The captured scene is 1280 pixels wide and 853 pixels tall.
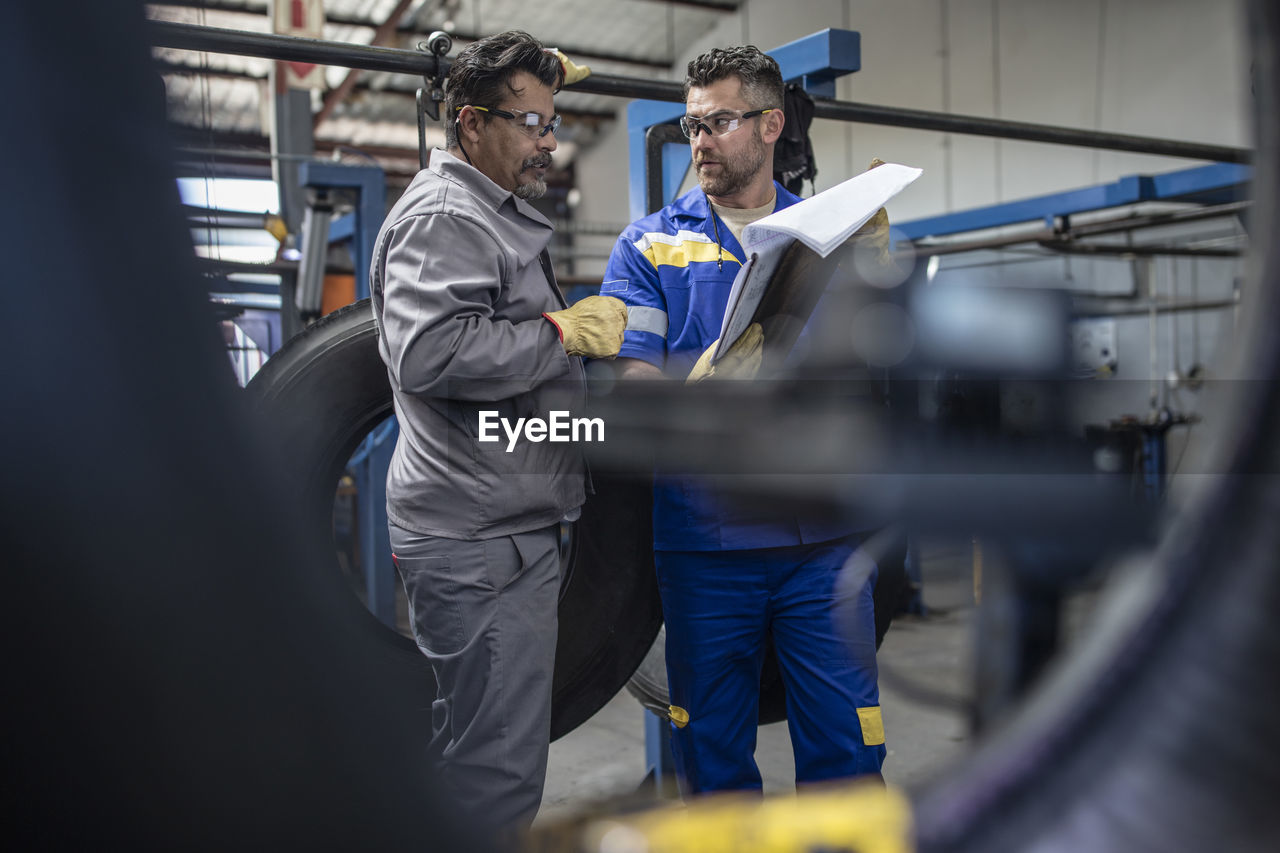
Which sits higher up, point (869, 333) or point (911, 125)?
point (911, 125)

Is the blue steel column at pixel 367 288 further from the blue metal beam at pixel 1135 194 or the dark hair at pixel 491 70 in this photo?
the blue metal beam at pixel 1135 194

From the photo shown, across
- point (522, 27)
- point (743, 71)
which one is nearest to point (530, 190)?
point (743, 71)

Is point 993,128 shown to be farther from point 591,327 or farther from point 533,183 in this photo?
point 591,327

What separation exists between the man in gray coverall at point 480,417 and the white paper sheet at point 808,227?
23cm

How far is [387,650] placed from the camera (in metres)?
1.82

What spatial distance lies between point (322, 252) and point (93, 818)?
159 inches

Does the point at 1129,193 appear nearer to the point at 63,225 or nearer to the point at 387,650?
the point at 387,650

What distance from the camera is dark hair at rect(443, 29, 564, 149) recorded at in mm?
1479

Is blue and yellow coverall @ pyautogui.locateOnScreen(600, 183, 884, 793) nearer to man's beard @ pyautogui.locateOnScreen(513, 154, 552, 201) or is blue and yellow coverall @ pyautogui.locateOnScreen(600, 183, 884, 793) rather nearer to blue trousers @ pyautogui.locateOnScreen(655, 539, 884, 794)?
blue trousers @ pyautogui.locateOnScreen(655, 539, 884, 794)

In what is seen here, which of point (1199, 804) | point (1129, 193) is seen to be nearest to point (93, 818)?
point (1199, 804)

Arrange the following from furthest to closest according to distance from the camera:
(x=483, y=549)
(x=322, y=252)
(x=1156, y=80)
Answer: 1. (x=1156, y=80)
2. (x=322, y=252)
3. (x=483, y=549)

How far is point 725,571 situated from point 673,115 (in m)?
1.28

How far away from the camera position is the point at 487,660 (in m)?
1.40

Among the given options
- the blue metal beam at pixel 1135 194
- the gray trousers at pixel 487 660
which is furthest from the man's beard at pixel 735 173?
the blue metal beam at pixel 1135 194
